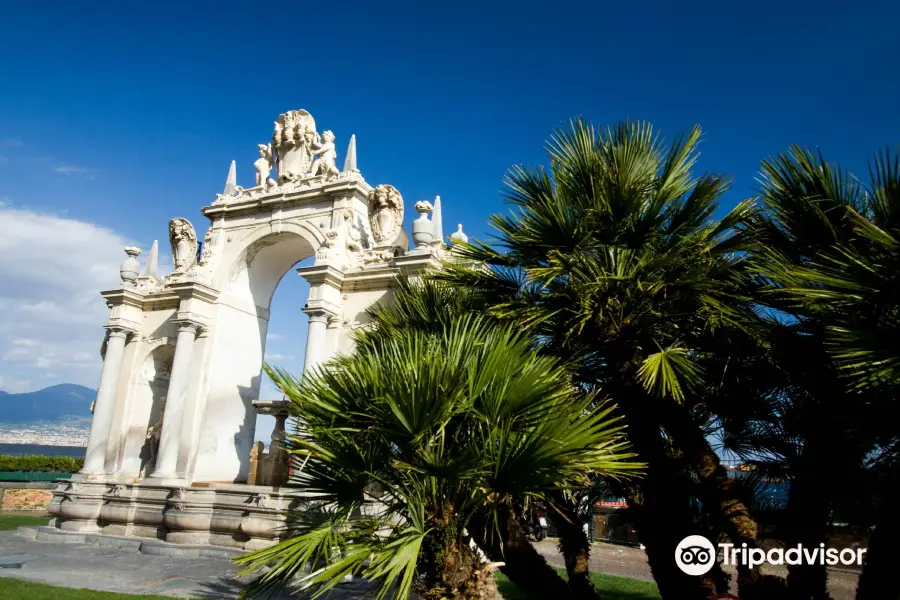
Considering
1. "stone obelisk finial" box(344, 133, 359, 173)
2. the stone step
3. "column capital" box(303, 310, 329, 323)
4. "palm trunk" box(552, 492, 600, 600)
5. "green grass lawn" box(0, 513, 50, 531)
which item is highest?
"stone obelisk finial" box(344, 133, 359, 173)

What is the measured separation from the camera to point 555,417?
18.7 feet

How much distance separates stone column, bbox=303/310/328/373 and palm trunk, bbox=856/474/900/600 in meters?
12.5

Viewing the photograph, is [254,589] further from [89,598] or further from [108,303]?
[108,303]

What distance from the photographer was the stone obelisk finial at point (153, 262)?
21797mm

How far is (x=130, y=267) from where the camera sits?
2120cm

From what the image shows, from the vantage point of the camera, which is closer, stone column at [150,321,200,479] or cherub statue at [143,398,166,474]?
stone column at [150,321,200,479]

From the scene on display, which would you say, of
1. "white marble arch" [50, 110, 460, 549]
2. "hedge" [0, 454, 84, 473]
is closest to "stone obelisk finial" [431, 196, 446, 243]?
"white marble arch" [50, 110, 460, 549]

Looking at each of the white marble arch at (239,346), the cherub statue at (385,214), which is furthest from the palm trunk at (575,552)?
the white marble arch at (239,346)

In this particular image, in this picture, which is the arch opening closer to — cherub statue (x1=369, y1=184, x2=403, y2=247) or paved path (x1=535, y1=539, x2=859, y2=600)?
cherub statue (x1=369, y1=184, x2=403, y2=247)

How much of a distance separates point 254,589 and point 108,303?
60.5ft

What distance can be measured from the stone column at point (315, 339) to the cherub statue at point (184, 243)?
688cm

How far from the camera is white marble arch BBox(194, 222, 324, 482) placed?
19.1 meters

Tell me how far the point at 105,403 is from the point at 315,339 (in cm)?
814

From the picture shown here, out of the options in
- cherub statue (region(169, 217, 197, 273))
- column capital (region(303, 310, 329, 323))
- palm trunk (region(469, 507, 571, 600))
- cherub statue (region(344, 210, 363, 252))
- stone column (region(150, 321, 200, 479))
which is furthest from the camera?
cherub statue (region(169, 217, 197, 273))
